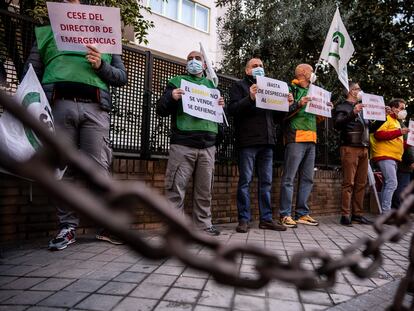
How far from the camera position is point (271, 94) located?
15.9 feet

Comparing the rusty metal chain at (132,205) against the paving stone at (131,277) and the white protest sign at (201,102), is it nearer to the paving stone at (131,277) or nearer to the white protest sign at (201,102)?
the paving stone at (131,277)

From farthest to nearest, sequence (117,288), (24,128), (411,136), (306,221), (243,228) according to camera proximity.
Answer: (411,136) → (306,221) → (243,228) → (24,128) → (117,288)

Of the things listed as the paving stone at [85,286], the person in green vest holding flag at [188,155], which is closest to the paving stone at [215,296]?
the paving stone at [85,286]

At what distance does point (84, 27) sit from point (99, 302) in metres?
2.31

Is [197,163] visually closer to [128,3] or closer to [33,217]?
[33,217]

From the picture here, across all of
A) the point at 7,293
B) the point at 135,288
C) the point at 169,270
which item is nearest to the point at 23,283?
the point at 7,293

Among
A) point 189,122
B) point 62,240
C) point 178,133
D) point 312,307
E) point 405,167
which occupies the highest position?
point 189,122

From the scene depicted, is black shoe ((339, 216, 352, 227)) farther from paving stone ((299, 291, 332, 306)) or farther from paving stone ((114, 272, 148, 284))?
paving stone ((114, 272, 148, 284))

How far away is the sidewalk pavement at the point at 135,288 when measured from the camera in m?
2.09

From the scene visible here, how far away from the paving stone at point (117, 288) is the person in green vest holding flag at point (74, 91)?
1139 mm

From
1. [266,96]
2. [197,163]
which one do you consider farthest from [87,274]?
[266,96]

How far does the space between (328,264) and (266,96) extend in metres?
4.22

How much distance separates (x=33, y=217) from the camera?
3.70m

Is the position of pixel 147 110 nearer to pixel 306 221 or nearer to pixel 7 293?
pixel 306 221
